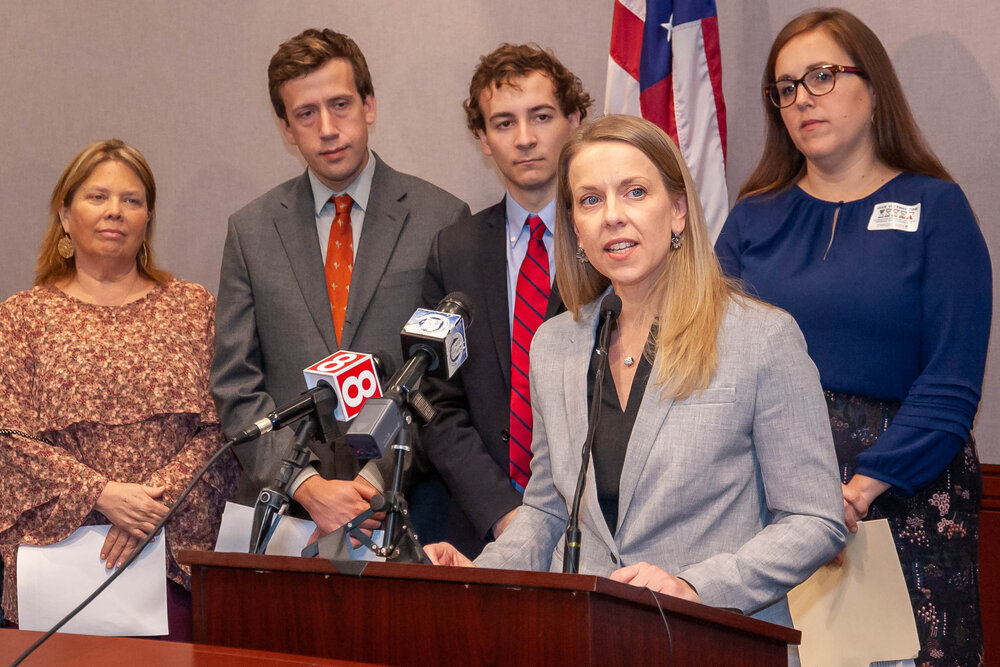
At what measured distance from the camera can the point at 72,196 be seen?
3.36 metres

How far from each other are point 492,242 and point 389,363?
1169 mm

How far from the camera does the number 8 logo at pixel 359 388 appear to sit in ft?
5.16

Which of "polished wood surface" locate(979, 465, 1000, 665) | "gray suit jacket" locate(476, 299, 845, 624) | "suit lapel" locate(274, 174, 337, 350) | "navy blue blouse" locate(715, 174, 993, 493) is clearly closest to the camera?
"gray suit jacket" locate(476, 299, 845, 624)

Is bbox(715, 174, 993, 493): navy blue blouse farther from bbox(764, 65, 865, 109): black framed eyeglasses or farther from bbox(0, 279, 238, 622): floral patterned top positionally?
bbox(0, 279, 238, 622): floral patterned top

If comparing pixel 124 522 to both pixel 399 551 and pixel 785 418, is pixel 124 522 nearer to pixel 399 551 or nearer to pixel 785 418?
pixel 399 551

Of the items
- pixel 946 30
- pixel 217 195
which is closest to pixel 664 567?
pixel 946 30

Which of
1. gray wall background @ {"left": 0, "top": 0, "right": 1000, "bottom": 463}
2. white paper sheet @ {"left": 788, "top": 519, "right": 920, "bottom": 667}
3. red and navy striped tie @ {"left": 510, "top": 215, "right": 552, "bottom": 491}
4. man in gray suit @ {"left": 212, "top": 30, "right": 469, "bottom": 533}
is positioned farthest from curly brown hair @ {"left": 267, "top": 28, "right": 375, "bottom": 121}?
white paper sheet @ {"left": 788, "top": 519, "right": 920, "bottom": 667}

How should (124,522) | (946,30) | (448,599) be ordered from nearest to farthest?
1. (448,599)
2. (124,522)
3. (946,30)

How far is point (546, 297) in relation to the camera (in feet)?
8.91

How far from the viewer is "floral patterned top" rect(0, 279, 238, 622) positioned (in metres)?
2.94

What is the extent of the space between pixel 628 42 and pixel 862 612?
79.5 inches

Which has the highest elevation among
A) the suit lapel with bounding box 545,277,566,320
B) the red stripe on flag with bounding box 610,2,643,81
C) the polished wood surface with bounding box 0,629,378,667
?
the red stripe on flag with bounding box 610,2,643,81

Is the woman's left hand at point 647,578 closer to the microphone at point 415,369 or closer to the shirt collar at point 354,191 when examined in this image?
the microphone at point 415,369

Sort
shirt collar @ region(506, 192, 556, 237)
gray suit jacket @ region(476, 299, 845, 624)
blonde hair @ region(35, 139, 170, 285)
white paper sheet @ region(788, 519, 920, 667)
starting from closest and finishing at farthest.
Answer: gray suit jacket @ region(476, 299, 845, 624)
white paper sheet @ region(788, 519, 920, 667)
shirt collar @ region(506, 192, 556, 237)
blonde hair @ region(35, 139, 170, 285)
